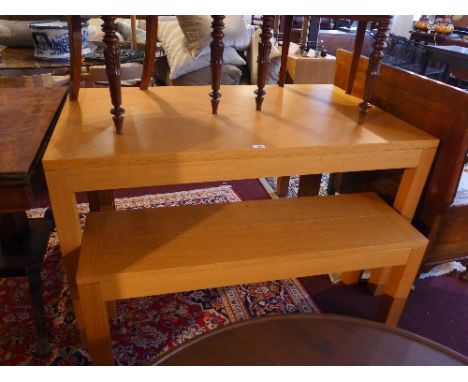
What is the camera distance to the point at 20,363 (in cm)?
110

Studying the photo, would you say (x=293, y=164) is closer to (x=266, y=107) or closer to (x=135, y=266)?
(x=266, y=107)

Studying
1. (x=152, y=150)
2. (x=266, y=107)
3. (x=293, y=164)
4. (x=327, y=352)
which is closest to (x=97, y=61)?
(x=266, y=107)

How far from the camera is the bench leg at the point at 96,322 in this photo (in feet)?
2.80

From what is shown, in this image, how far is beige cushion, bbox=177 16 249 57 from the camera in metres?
2.26

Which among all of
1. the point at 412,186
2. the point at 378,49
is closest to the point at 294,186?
the point at 412,186

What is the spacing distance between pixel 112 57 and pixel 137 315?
84 cm

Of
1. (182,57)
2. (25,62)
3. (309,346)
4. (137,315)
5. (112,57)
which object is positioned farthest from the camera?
(182,57)

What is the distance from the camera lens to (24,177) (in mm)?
735

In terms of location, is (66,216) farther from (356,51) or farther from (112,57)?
(356,51)

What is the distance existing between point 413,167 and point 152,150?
75 cm

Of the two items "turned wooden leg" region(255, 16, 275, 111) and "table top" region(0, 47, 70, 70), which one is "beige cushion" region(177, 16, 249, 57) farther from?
"turned wooden leg" region(255, 16, 275, 111)

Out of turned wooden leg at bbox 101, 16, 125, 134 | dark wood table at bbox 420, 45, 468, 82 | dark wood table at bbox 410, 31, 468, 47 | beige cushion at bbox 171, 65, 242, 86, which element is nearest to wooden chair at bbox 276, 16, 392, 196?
turned wooden leg at bbox 101, 16, 125, 134

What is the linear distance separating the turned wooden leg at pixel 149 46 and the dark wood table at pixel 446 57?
3.37 m

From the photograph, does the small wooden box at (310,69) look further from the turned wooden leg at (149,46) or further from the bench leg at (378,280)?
the bench leg at (378,280)
